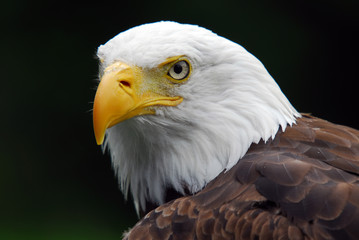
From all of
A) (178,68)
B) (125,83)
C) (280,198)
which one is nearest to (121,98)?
(125,83)

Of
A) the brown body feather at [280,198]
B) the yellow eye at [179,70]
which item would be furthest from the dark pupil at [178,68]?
the brown body feather at [280,198]

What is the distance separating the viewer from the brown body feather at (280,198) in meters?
2.40

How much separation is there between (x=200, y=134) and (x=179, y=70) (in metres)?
0.31

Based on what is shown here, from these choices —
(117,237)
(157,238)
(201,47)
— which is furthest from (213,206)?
(117,237)

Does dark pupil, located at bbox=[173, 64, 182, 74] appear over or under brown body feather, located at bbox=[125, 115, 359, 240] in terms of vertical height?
over

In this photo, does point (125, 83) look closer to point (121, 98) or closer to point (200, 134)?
point (121, 98)

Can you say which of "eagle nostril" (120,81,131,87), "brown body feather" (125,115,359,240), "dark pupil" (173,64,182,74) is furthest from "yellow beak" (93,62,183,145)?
"brown body feather" (125,115,359,240)

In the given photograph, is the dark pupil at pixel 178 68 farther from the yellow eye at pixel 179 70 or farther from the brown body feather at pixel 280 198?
the brown body feather at pixel 280 198

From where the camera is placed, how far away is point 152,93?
297 centimetres

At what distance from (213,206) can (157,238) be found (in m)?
0.26

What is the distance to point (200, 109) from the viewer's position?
3.01 meters

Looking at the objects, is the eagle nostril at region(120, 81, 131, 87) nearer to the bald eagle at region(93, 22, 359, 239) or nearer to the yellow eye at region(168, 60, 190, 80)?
the bald eagle at region(93, 22, 359, 239)

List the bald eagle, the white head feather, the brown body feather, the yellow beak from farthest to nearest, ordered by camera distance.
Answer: the white head feather
the yellow beak
the bald eagle
the brown body feather

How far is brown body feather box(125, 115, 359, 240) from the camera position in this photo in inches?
94.7
